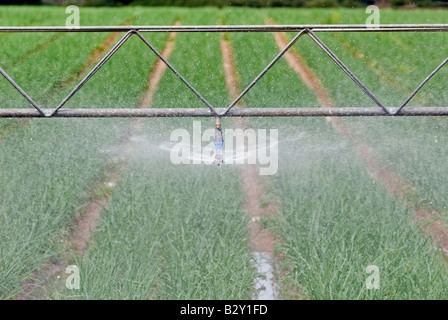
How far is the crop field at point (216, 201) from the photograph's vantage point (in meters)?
3.54

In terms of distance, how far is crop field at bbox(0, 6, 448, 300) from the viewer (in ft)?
11.6

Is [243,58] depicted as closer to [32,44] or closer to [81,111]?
[32,44]

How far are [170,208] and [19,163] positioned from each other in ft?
5.33

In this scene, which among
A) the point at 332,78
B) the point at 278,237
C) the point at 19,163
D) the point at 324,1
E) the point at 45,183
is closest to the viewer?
the point at 278,237

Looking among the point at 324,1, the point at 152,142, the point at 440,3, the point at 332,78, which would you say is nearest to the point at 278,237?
the point at 152,142

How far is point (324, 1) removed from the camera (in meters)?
23.8
